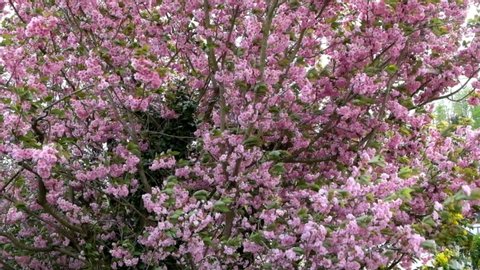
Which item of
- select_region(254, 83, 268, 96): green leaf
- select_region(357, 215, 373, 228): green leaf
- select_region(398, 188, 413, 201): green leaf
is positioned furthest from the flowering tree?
select_region(357, 215, 373, 228): green leaf

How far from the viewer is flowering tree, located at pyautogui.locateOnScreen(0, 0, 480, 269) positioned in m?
3.95

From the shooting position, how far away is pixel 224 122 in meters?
4.73

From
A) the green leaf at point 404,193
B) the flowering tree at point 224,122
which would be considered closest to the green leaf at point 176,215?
the flowering tree at point 224,122

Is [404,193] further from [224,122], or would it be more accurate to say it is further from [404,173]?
[224,122]

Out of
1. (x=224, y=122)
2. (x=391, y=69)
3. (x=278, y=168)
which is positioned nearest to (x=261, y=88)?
(x=278, y=168)

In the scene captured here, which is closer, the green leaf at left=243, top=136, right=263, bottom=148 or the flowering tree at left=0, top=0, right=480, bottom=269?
the flowering tree at left=0, top=0, right=480, bottom=269

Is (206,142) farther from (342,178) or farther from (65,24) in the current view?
(65,24)

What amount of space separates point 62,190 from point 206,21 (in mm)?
1845

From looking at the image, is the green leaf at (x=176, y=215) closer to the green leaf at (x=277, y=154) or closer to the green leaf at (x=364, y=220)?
the green leaf at (x=277, y=154)

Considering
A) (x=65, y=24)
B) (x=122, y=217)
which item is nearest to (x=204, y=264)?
(x=122, y=217)

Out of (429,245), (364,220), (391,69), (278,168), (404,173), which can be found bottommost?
(429,245)

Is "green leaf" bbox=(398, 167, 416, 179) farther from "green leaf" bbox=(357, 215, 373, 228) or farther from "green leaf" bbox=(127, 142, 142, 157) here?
"green leaf" bbox=(127, 142, 142, 157)

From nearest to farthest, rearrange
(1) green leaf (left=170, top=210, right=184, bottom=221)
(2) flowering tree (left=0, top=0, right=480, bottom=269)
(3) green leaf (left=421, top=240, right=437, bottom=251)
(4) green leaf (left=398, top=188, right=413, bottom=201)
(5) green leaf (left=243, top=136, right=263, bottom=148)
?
(3) green leaf (left=421, top=240, right=437, bottom=251) → (4) green leaf (left=398, top=188, right=413, bottom=201) → (1) green leaf (left=170, top=210, right=184, bottom=221) → (2) flowering tree (left=0, top=0, right=480, bottom=269) → (5) green leaf (left=243, top=136, right=263, bottom=148)

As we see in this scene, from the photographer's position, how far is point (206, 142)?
445cm
